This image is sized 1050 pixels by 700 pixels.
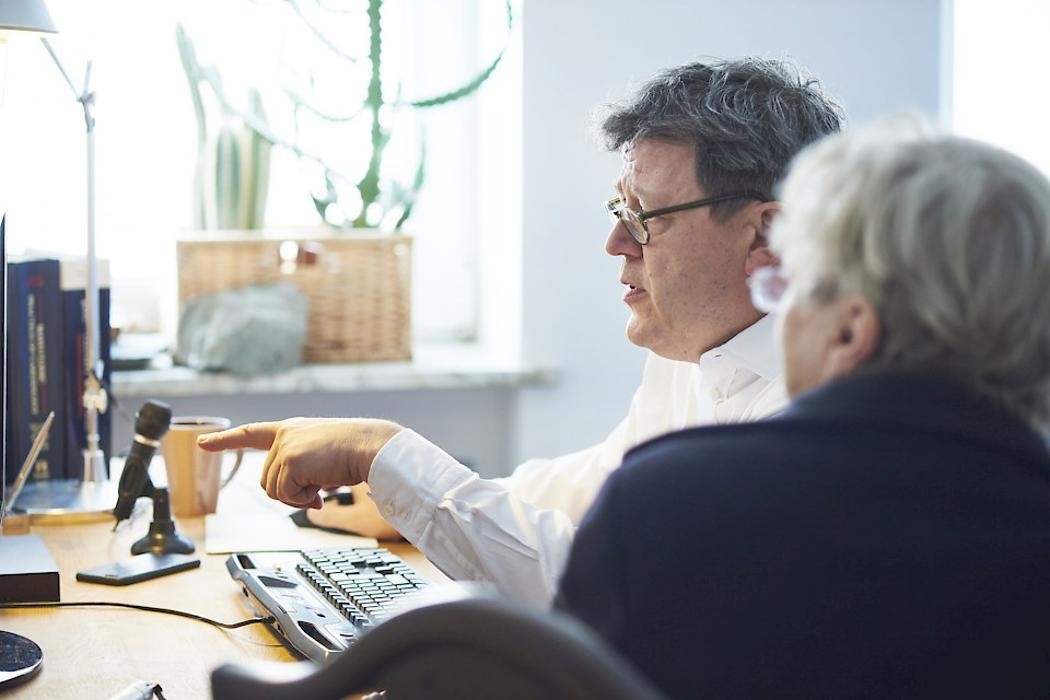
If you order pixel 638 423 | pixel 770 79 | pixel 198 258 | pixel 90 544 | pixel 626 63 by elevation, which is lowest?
pixel 90 544

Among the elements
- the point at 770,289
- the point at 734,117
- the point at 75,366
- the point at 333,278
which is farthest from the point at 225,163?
the point at 770,289

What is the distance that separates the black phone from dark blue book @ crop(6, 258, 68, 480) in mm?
435

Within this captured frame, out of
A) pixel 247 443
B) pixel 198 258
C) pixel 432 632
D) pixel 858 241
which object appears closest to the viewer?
pixel 432 632

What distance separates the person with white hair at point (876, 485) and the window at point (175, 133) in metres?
2.22

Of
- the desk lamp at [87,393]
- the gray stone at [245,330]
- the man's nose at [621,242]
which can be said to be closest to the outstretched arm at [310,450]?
the man's nose at [621,242]

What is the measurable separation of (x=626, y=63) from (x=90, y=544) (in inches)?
68.0

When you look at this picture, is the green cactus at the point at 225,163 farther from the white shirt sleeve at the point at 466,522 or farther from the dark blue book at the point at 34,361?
the white shirt sleeve at the point at 466,522

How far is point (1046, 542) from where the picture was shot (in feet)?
2.68

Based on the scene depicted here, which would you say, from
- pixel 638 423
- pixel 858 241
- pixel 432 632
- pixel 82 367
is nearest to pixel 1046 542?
pixel 858 241

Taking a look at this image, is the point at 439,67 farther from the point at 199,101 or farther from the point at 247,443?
the point at 247,443

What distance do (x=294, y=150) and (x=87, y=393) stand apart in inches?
45.6

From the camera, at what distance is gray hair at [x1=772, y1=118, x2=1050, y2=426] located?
0.76 m

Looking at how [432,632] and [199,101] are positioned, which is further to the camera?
[199,101]

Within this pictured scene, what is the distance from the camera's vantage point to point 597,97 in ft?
9.71
